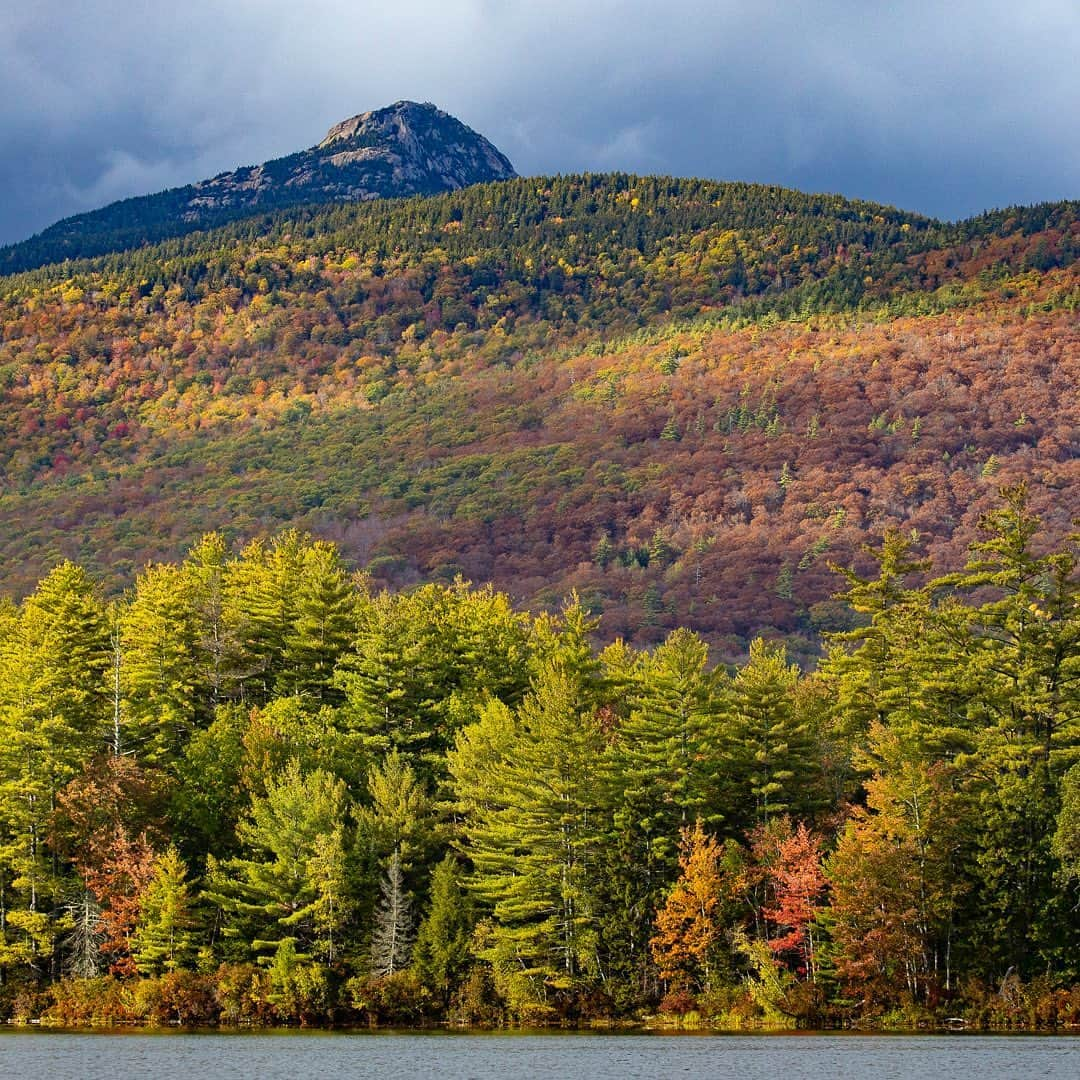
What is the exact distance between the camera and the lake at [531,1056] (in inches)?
2062

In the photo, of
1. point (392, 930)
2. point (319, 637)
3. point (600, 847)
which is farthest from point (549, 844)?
point (319, 637)

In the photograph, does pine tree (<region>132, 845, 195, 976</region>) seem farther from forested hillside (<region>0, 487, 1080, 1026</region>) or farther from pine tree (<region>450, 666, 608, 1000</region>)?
pine tree (<region>450, 666, 608, 1000</region>)

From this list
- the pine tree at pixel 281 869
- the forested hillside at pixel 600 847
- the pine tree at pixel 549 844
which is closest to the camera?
the forested hillside at pixel 600 847

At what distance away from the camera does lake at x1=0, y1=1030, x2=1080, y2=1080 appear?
172 ft

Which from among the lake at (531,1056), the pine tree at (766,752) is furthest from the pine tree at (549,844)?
the pine tree at (766,752)

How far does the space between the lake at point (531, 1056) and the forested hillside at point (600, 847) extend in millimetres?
4758

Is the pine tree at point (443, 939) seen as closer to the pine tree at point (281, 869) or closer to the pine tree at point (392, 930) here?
the pine tree at point (392, 930)

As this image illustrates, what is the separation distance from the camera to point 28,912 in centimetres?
7650

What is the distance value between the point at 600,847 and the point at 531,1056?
16200mm

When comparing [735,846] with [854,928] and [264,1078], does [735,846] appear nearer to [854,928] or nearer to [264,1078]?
[854,928]

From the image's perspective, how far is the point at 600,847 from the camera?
73.6 metres

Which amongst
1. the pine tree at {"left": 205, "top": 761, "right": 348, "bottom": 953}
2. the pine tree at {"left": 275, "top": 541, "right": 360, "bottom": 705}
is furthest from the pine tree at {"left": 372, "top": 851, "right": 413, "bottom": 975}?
the pine tree at {"left": 275, "top": 541, "right": 360, "bottom": 705}

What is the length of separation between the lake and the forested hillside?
4758 mm

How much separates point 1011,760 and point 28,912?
43.8m
